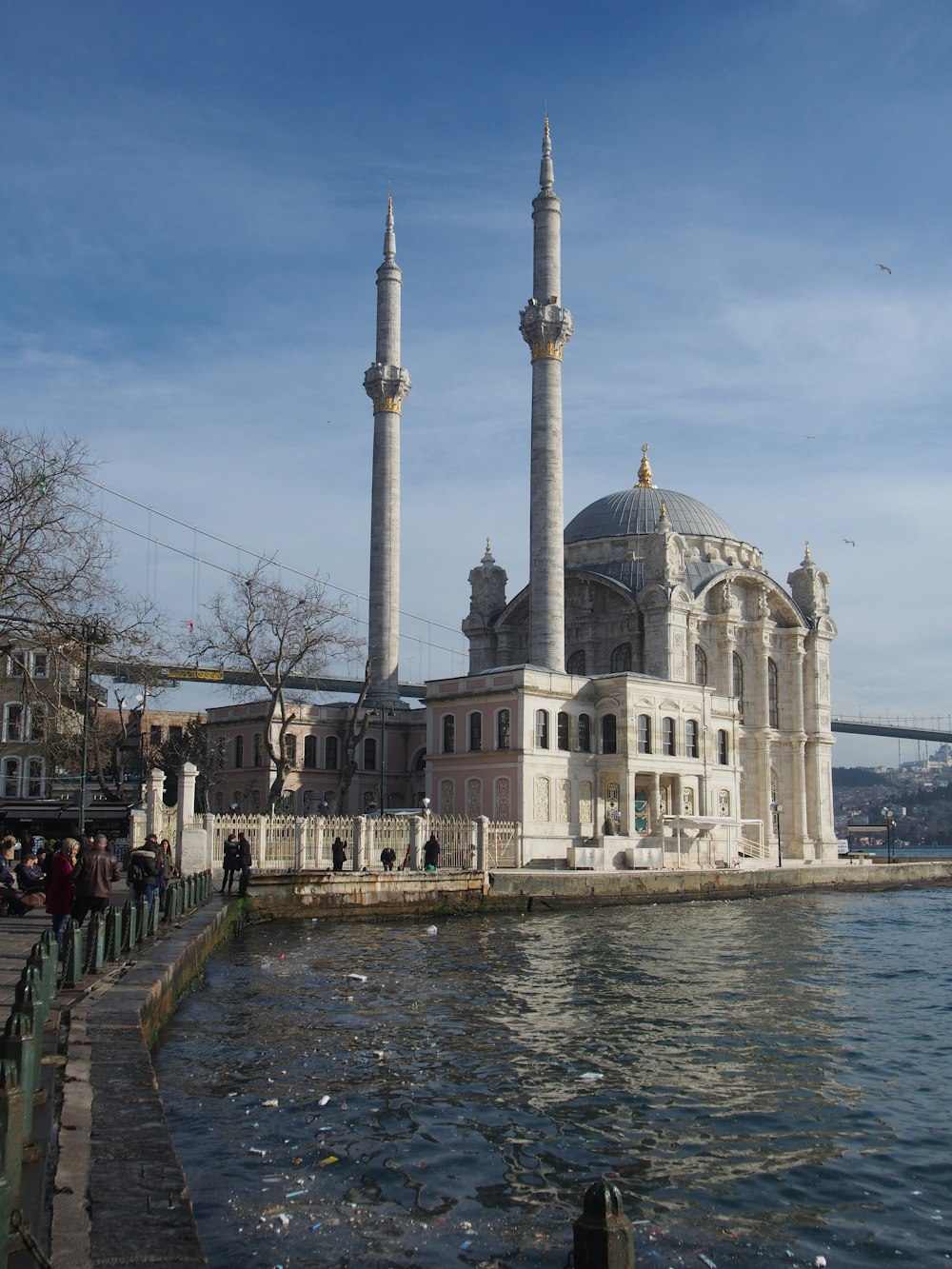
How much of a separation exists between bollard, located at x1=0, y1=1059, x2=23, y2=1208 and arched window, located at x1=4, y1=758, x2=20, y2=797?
41.2m

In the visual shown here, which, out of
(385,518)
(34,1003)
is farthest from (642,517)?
(34,1003)

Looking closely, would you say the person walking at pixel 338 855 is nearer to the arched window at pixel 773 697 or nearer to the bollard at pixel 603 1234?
the bollard at pixel 603 1234

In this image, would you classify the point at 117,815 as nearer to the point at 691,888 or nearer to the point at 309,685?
the point at 691,888

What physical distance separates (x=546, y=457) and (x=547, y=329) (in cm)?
454

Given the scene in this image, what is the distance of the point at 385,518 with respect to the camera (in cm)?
4925

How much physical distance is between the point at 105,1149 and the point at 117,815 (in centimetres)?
2644

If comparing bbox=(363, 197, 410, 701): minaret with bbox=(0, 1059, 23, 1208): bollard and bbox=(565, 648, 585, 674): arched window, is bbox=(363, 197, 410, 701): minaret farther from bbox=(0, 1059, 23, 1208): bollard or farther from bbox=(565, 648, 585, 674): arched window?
bbox=(0, 1059, 23, 1208): bollard

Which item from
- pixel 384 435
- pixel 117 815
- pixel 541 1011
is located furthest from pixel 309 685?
pixel 541 1011

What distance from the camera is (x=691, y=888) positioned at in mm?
A: 35531

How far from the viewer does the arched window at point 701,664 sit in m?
53.1

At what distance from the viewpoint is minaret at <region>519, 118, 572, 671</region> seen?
4334 cm

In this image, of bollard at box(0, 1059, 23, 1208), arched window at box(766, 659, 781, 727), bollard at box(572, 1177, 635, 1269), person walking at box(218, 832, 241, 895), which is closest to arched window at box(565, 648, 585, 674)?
arched window at box(766, 659, 781, 727)

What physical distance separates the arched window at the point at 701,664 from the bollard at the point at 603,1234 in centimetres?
4903

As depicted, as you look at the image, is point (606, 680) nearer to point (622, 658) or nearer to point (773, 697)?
point (622, 658)
